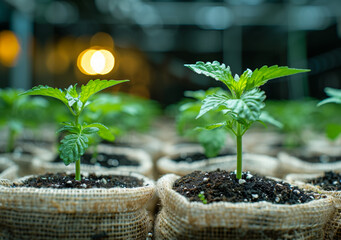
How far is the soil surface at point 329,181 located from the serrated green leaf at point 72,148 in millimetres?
1200

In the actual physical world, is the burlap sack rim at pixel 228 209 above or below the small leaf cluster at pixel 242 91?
below

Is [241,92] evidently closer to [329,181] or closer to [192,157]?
[329,181]

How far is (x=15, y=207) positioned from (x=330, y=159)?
2157mm

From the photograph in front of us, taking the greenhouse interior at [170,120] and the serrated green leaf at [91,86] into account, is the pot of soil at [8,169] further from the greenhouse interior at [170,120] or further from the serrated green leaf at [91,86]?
the serrated green leaf at [91,86]

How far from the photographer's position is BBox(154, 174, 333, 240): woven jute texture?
3.59 ft

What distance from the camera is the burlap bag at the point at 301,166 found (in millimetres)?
2000

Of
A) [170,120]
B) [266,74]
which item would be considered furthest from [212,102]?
[170,120]

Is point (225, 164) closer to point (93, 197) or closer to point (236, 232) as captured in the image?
point (236, 232)

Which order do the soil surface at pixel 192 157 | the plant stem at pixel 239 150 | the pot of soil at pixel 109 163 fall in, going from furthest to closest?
1. the soil surface at pixel 192 157
2. the pot of soil at pixel 109 163
3. the plant stem at pixel 239 150

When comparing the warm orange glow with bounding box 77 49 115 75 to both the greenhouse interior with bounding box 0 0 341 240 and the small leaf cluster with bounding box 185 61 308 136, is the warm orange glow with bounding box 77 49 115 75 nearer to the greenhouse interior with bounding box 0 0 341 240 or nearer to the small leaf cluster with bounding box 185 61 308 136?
the greenhouse interior with bounding box 0 0 341 240

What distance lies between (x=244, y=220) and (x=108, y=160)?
1.38 m

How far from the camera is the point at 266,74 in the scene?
4.00ft

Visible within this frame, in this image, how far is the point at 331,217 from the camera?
1.36 meters

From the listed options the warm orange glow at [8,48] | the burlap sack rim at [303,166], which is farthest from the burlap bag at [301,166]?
the warm orange glow at [8,48]
